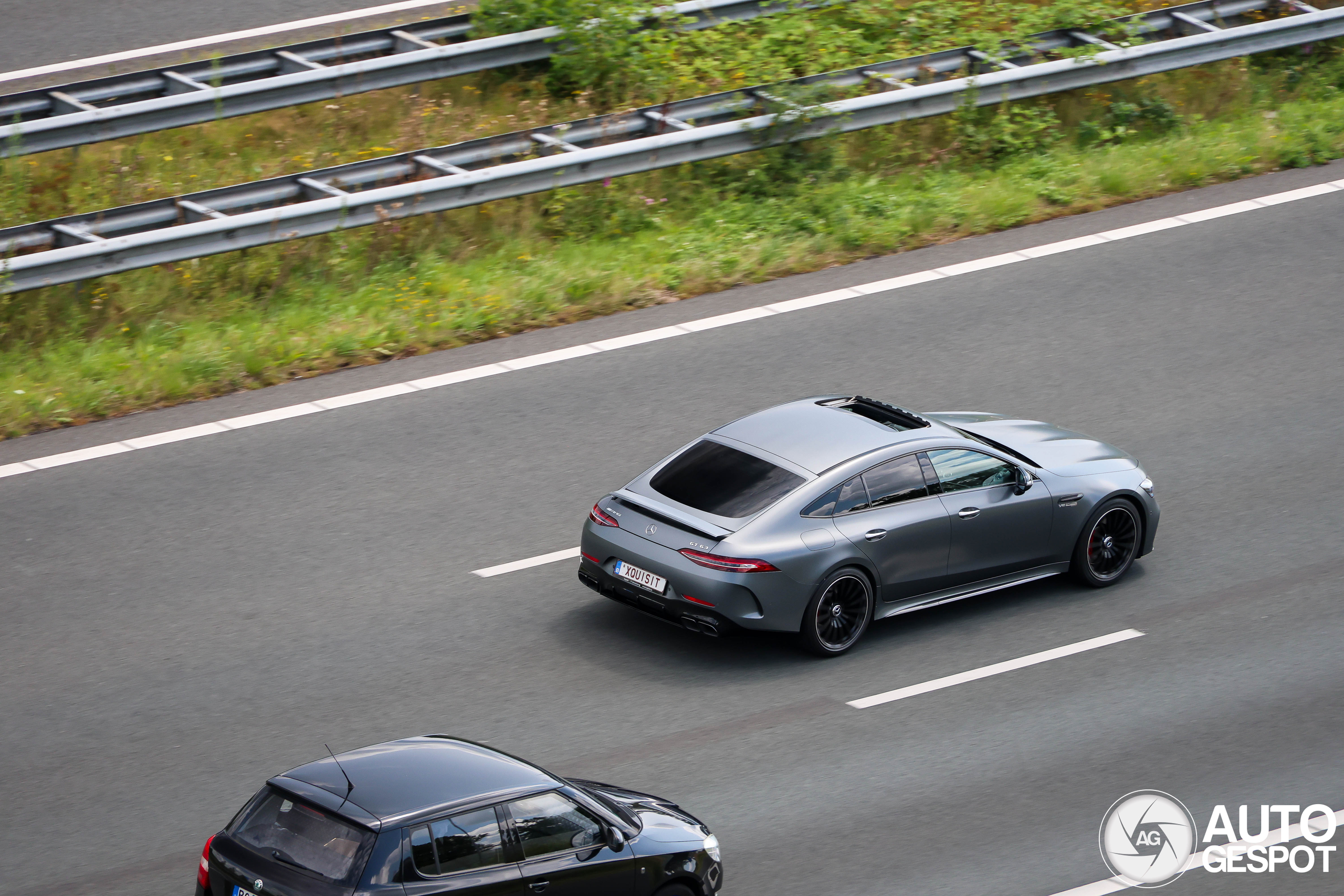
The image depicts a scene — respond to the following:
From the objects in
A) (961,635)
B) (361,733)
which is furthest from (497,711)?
(961,635)

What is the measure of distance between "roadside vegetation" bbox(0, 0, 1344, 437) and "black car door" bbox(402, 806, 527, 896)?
24.7 feet

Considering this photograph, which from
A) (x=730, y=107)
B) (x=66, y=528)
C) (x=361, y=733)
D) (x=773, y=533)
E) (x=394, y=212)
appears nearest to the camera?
(x=361, y=733)

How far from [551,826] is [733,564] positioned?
2.95m

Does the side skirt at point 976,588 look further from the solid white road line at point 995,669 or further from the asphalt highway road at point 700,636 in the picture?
the solid white road line at point 995,669

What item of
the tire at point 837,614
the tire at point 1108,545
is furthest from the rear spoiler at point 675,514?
the tire at point 1108,545

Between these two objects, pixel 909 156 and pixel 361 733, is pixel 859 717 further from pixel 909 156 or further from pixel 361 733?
pixel 909 156

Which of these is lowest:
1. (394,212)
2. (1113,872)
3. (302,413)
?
(1113,872)

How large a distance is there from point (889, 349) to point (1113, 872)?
659 cm

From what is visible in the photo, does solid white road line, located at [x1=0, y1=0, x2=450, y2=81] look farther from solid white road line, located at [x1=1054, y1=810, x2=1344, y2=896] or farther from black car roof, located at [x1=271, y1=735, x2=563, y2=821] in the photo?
solid white road line, located at [x1=1054, y1=810, x2=1344, y2=896]

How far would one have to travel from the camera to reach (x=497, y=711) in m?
9.52

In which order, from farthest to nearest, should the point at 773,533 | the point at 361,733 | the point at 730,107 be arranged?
the point at 730,107, the point at 773,533, the point at 361,733

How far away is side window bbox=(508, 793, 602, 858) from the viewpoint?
705 centimetres

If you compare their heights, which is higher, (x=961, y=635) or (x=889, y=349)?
A: (x=889, y=349)
